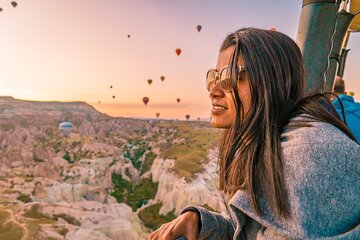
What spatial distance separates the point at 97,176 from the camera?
1310 inches

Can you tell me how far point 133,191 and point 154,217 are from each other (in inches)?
306

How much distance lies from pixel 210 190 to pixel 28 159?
79.9 feet

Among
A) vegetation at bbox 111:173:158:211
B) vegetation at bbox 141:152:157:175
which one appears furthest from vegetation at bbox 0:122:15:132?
vegetation at bbox 111:173:158:211

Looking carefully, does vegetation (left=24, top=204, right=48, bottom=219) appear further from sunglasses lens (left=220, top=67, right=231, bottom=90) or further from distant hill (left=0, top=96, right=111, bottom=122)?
distant hill (left=0, top=96, right=111, bottom=122)

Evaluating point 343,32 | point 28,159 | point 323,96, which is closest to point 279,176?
point 323,96

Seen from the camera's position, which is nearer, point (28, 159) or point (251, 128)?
point (251, 128)

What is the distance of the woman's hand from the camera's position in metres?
0.69

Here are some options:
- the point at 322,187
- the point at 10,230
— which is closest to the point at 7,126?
the point at 10,230

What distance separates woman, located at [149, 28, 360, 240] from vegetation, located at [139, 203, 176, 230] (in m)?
23.9

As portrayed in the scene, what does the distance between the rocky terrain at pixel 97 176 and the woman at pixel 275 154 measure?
0.46 m

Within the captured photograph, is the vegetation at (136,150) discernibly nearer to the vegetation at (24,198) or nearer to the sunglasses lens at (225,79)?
the vegetation at (24,198)

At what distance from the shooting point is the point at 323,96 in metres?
0.64

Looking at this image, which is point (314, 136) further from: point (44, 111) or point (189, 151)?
point (44, 111)

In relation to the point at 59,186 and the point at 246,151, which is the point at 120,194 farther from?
the point at 246,151
